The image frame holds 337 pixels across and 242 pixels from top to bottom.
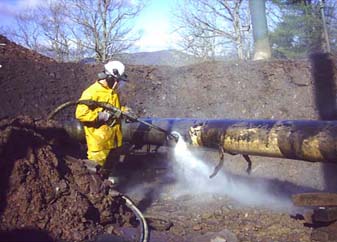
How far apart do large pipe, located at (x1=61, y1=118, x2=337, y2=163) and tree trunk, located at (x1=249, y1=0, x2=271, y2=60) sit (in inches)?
339

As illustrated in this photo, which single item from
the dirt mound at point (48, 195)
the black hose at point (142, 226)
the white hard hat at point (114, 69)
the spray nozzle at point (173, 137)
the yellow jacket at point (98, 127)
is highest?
the white hard hat at point (114, 69)

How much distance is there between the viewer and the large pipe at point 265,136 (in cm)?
362

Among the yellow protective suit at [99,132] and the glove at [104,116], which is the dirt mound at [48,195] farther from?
the yellow protective suit at [99,132]

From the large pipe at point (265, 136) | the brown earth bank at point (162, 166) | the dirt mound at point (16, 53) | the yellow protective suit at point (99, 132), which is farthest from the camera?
the dirt mound at point (16, 53)

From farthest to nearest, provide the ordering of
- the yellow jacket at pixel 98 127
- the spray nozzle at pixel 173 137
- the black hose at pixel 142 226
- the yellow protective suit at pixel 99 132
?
1. the yellow protective suit at pixel 99 132
2. the yellow jacket at pixel 98 127
3. the spray nozzle at pixel 173 137
4. the black hose at pixel 142 226

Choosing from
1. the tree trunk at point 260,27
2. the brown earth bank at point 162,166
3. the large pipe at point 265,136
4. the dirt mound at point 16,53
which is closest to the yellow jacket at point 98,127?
the large pipe at point 265,136

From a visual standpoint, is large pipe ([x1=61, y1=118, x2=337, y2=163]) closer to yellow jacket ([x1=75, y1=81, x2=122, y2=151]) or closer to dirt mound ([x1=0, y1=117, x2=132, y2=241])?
yellow jacket ([x1=75, y1=81, x2=122, y2=151])

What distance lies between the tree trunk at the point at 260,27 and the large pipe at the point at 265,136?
861cm

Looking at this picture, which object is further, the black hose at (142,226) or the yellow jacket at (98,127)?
the yellow jacket at (98,127)

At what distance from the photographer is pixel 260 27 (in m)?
13.3

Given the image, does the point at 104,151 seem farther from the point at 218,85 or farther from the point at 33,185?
the point at 218,85

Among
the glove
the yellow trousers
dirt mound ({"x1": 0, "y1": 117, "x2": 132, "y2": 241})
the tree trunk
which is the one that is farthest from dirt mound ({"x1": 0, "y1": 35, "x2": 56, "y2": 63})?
dirt mound ({"x1": 0, "y1": 117, "x2": 132, "y2": 241})

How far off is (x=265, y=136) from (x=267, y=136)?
0.03m

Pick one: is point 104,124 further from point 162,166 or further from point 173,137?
point 162,166
